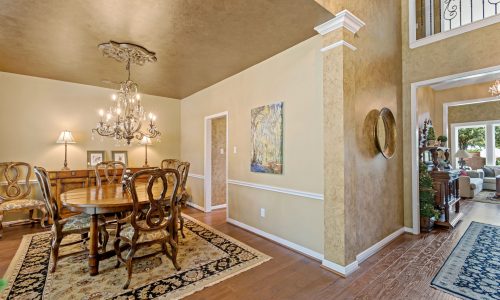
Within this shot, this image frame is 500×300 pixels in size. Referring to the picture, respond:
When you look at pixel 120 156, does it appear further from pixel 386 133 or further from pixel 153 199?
pixel 386 133

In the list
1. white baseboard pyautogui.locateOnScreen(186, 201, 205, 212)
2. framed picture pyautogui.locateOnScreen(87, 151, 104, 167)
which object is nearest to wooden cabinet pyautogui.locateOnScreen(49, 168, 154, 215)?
framed picture pyautogui.locateOnScreen(87, 151, 104, 167)

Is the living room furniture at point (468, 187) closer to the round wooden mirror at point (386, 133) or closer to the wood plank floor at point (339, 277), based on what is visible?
the wood plank floor at point (339, 277)

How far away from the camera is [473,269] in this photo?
8.41ft

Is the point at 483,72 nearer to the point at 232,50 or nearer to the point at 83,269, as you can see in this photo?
the point at 232,50

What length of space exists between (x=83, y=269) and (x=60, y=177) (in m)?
2.32

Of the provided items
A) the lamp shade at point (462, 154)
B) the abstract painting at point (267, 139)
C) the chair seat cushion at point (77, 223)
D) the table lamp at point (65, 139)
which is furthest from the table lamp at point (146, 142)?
the lamp shade at point (462, 154)

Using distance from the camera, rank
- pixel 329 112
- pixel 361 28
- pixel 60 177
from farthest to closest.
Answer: pixel 60 177
pixel 361 28
pixel 329 112

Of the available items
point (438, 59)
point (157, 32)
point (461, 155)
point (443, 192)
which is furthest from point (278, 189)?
point (461, 155)

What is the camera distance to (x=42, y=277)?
2441 millimetres

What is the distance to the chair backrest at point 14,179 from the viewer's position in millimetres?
3999

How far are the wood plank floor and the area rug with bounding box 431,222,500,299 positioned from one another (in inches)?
3.4

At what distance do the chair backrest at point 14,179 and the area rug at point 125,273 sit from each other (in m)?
1.29

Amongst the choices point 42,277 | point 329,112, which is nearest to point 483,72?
point 329,112

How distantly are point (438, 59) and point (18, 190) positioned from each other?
282 inches
